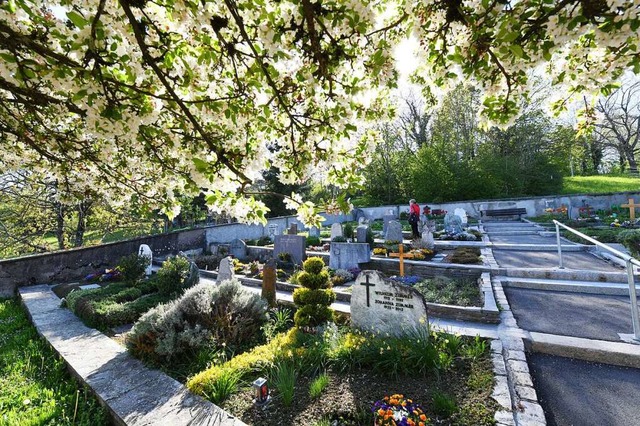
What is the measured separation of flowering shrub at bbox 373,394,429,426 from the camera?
2.54 meters

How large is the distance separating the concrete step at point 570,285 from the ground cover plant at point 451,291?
70 centimetres

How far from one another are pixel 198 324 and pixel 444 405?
359 centimetres

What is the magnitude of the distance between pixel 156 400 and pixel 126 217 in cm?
1447

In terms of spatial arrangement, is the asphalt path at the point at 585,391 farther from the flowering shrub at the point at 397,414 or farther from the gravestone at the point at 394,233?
the gravestone at the point at 394,233

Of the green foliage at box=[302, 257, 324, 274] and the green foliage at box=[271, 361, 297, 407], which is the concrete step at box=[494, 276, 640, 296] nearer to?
the green foliage at box=[302, 257, 324, 274]

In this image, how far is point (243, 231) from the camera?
16500 millimetres

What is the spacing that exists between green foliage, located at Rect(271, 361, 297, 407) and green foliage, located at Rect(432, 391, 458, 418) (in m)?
1.39

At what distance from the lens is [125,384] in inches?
145

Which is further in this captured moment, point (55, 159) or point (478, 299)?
point (478, 299)

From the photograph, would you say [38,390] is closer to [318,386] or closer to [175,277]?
[318,386]

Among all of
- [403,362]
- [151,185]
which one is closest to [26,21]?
[151,185]

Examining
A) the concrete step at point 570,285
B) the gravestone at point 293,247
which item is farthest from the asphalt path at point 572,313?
the gravestone at point 293,247

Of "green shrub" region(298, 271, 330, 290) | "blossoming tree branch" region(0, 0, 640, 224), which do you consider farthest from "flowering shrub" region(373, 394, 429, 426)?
"green shrub" region(298, 271, 330, 290)

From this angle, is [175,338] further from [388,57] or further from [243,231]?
[243,231]
